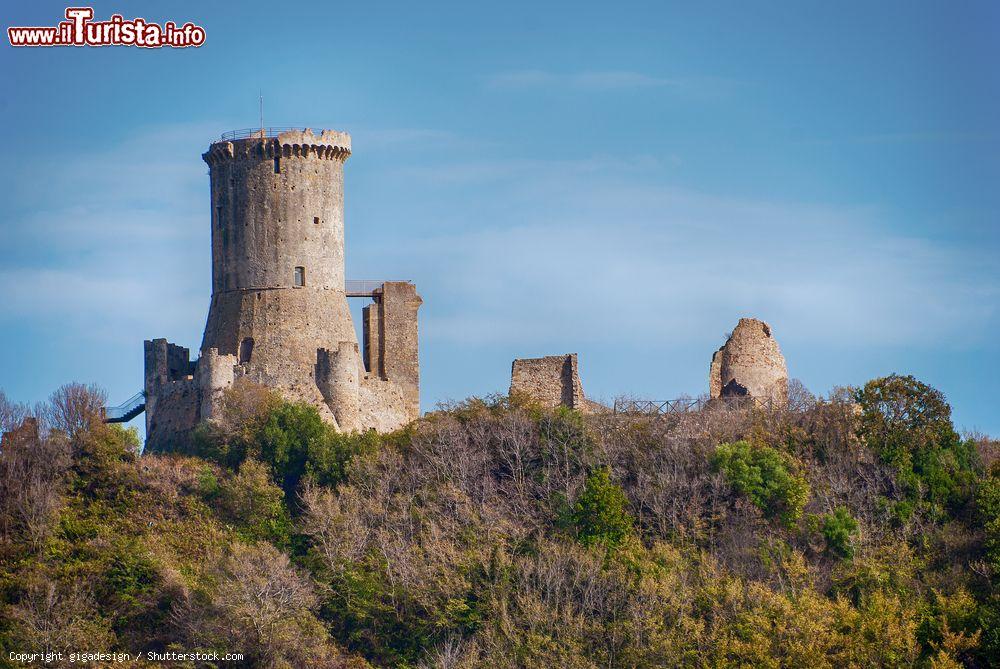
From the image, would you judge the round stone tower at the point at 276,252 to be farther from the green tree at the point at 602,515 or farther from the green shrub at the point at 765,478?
the green shrub at the point at 765,478

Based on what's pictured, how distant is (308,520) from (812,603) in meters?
13.8

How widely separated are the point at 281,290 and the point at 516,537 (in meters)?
13.2

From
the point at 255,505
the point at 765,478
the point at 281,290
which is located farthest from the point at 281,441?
the point at 765,478

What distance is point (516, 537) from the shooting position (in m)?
63.1

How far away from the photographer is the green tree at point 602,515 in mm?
63081

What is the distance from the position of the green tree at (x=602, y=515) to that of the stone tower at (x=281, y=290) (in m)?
9.40

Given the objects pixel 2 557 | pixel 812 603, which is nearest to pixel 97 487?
pixel 2 557

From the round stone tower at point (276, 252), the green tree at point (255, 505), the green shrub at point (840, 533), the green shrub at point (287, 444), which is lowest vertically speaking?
the green shrub at point (840, 533)

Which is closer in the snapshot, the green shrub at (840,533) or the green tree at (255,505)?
the green shrub at (840,533)

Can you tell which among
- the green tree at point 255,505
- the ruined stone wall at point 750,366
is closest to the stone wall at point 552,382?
the ruined stone wall at point 750,366

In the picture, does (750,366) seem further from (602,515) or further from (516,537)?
(516,537)

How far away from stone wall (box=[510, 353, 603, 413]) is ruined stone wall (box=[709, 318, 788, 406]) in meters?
3.54

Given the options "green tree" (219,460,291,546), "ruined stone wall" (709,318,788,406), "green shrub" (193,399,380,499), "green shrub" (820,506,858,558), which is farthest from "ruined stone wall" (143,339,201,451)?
"green shrub" (820,506,858,558)

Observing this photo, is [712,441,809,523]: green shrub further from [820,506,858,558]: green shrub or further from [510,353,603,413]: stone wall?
[510,353,603,413]: stone wall
